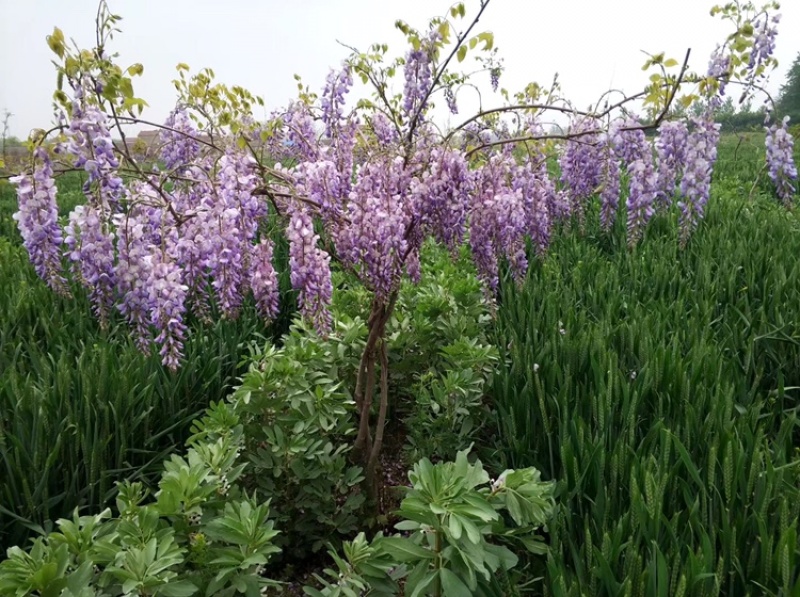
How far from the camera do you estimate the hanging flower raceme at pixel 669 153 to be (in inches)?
192

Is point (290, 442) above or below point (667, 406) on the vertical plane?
below

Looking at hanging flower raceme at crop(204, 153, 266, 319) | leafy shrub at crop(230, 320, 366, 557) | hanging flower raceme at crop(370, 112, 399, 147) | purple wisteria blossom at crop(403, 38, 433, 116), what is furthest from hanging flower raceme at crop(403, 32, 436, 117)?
leafy shrub at crop(230, 320, 366, 557)

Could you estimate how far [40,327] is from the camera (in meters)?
2.88

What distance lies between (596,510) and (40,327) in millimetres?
2670

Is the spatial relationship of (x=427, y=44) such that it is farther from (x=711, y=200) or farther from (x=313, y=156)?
(x=711, y=200)

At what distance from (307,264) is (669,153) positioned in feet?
13.4

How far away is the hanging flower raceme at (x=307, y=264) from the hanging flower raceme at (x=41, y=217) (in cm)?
128

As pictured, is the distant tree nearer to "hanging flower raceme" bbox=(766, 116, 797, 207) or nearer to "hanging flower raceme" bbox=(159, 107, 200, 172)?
"hanging flower raceme" bbox=(766, 116, 797, 207)

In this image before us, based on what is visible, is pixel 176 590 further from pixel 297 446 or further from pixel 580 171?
pixel 580 171

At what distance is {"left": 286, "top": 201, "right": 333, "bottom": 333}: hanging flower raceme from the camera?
2045 millimetres

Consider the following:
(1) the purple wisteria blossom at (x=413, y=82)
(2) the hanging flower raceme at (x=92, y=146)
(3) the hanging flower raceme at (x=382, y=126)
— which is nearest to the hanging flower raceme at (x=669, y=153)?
(3) the hanging flower raceme at (x=382, y=126)

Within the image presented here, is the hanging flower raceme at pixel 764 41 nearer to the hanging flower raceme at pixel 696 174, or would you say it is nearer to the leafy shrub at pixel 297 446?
the hanging flower raceme at pixel 696 174

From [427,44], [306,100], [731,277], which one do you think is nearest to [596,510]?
[427,44]

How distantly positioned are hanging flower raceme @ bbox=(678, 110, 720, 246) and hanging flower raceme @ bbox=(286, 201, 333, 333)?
10.0 ft
